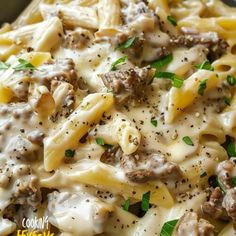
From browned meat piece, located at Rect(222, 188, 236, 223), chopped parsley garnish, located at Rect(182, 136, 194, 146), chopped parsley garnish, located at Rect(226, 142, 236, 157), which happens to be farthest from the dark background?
browned meat piece, located at Rect(222, 188, 236, 223)

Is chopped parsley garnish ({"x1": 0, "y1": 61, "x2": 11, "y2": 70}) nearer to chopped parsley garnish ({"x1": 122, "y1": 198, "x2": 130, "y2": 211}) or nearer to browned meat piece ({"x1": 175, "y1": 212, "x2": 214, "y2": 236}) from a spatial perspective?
chopped parsley garnish ({"x1": 122, "y1": 198, "x2": 130, "y2": 211})

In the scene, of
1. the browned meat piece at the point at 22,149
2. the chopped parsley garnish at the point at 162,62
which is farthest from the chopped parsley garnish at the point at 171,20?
the browned meat piece at the point at 22,149

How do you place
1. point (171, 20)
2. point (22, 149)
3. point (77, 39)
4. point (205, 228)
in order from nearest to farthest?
point (205, 228)
point (22, 149)
point (77, 39)
point (171, 20)

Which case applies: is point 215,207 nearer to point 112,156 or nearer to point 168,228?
point 168,228

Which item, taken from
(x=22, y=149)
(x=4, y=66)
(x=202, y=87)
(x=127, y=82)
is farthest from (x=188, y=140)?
(x=4, y=66)

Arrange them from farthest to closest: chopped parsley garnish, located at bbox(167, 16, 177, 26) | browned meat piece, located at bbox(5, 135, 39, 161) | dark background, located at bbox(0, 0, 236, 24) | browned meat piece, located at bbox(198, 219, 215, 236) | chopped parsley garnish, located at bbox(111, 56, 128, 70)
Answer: dark background, located at bbox(0, 0, 236, 24) → chopped parsley garnish, located at bbox(167, 16, 177, 26) → chopped parsley garnish, located at bbox(111, 56, 128, 70) → browned meat piece, located at bbox(5, 135, 39, 161) → browned meat piece, located at bbox(198, 219, 215, 236)

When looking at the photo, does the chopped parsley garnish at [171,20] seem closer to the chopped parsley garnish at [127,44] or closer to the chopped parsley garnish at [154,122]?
the chopped parsley garnish at [127,44]

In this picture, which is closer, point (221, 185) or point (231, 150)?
point (221, 185)
